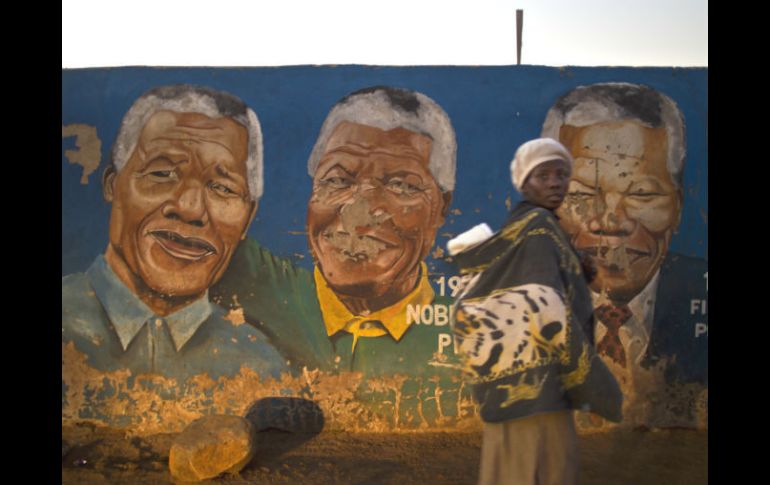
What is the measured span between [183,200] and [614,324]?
3.18 meters

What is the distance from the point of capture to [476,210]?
4527 mm

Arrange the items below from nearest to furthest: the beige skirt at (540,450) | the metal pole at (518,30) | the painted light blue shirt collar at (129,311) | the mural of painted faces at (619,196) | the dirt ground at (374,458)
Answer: the beige skirt at (540,450), the dirt ground at (374,458), the mural of painted faces at (619,196), the painted light blue shirt collar at (129,311), the metal pole at (518,30)

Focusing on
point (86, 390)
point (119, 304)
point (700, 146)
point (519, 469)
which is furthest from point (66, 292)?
point (700, 146)

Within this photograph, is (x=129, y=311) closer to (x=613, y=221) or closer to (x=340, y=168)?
(x=340, y=168)

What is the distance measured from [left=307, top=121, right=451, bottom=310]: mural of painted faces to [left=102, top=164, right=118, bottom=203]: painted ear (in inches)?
56.3

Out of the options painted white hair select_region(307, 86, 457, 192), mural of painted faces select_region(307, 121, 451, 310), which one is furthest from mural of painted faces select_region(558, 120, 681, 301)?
mural of painted faces select_region(307, 121, 451, 310)

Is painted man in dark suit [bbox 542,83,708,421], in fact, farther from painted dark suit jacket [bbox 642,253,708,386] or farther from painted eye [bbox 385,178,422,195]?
painted eye [bbox 385,178,422,195]

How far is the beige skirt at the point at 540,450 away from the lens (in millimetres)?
2449

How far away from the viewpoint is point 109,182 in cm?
457

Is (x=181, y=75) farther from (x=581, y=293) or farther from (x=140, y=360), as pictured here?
(x=581, y=293)

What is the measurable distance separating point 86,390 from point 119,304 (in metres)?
0.68

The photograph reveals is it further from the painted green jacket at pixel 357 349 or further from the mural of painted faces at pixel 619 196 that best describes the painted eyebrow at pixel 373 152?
the mural of painted faces at pixel 619 196

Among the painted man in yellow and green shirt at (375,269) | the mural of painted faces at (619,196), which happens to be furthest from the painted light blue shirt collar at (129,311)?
the mural of painted faces at (619,196)

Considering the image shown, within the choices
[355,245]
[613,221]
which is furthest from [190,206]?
[613,221]
